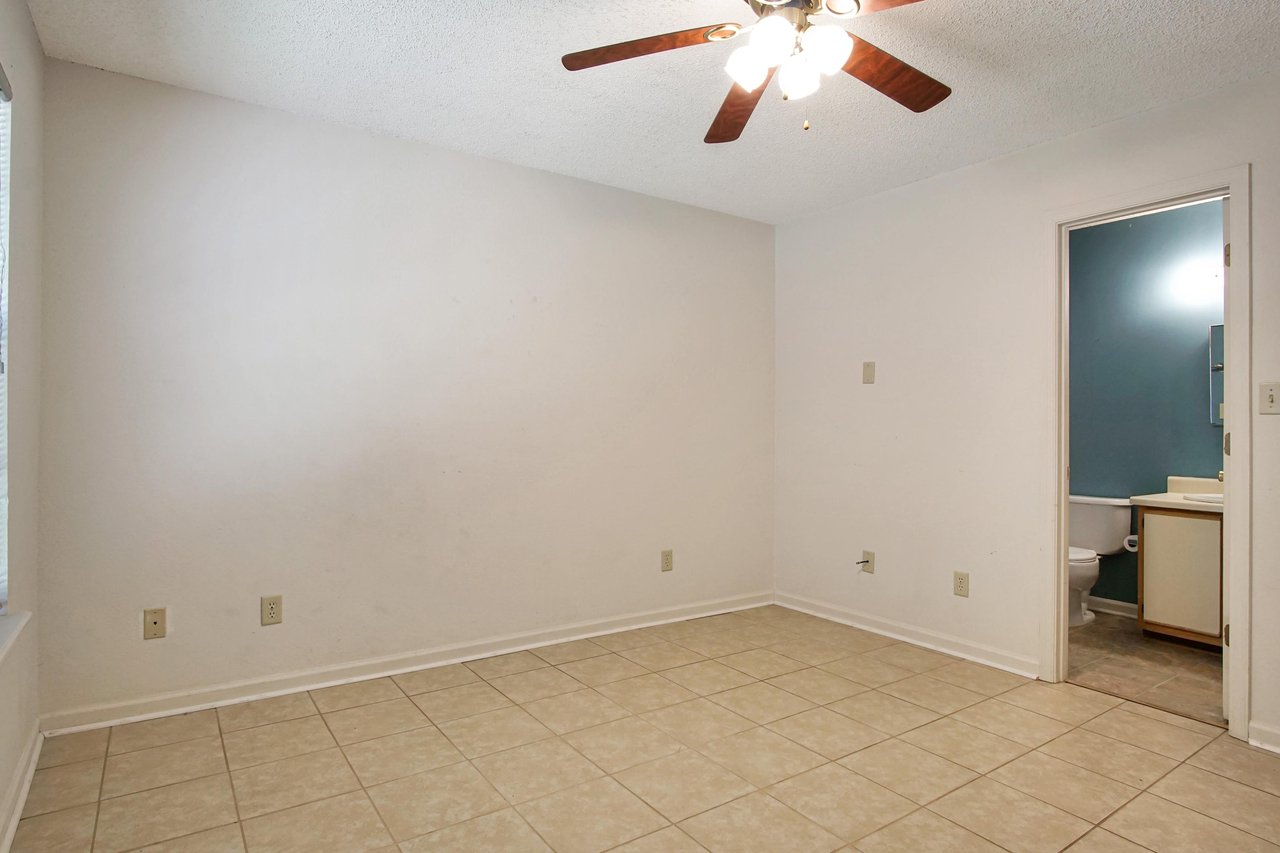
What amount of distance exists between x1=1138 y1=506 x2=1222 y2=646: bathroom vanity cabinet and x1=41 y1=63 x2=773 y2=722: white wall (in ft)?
6.88

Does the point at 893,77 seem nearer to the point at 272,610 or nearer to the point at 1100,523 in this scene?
the point at 272,610

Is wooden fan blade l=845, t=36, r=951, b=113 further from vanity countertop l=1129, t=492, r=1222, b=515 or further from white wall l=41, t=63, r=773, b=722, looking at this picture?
vanity countertop l=1129, t=492, r=1222, b=515

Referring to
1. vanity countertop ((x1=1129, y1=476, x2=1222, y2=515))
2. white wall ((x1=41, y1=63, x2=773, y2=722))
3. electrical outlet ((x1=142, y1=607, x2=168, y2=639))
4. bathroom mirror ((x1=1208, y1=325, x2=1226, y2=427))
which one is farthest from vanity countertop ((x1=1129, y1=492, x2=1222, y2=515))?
electrical outlet ((x1=142, y1=607, x2=168, y2=639))

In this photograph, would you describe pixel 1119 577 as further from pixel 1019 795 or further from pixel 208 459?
pixel 208 459

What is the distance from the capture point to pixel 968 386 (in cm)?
329

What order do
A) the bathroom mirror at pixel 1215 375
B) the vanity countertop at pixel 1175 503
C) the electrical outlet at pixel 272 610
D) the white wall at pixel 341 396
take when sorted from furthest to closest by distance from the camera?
the bathroom mirror at pixel 1215 375 < the vanity countertop at pixel 1175 503 < the electrical outlet at pixel 272 610 < the white wall at pixel 341 396

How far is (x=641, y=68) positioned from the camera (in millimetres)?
2412

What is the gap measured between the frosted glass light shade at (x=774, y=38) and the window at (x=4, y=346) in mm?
1849

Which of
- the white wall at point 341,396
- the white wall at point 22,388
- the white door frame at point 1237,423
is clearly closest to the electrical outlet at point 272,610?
the white wall at point 341,396

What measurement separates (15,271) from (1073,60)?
10.5 feet

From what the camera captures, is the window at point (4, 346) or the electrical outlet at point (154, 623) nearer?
the window at point (4, 346)

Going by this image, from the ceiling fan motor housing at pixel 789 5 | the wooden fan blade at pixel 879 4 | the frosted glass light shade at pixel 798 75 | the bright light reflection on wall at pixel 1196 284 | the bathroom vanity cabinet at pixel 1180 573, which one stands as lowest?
the bathroom vanity cabinet at pixel 1180 573

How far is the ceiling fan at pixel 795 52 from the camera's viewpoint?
166cm

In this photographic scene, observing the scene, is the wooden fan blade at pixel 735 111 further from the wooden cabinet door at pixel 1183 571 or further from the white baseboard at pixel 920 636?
the wooden cabinet door at pixel 1183 571
